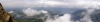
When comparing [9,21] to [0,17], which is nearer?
[0,17]

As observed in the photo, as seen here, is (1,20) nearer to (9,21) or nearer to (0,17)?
(0,17)

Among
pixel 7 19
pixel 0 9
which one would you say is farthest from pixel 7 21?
pixel 0 9

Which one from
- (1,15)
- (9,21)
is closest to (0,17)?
(1,15)

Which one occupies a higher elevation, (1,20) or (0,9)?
(0,9)

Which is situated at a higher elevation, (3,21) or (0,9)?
(0,9)

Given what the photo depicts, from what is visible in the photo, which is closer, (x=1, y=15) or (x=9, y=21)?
(x=1, y=15)

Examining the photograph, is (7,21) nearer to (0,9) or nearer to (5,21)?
(5,21)

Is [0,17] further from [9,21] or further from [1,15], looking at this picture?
[9,21]
